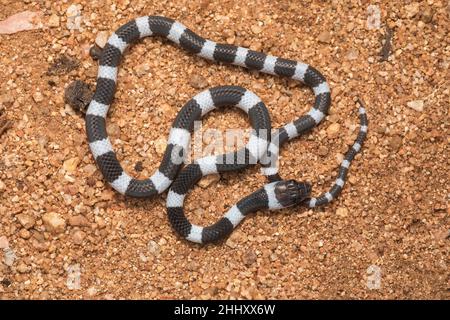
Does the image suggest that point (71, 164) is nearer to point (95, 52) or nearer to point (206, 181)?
point (95, 52)

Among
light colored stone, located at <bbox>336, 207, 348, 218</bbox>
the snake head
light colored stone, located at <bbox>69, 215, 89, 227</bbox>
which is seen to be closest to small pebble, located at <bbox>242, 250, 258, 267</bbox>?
the snake head

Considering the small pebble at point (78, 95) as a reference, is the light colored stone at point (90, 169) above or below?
below

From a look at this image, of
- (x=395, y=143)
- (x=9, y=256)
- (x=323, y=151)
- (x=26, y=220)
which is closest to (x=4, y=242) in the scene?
(x=9, y=256)

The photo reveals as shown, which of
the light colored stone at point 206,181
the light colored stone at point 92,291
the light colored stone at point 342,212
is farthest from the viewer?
the light colored stone at point 206,181

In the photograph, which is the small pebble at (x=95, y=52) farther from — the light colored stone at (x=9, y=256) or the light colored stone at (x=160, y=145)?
the light colored stone at (x=9, y=256)

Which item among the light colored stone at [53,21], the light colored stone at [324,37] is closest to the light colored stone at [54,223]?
the light colored stone at [53,21]

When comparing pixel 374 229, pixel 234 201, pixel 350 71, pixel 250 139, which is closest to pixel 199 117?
pixel 250 139

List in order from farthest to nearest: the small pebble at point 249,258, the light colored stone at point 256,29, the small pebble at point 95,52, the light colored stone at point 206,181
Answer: the light colored stone at point 256,29
the small pebble at point 95,52
the light colored stone at point 206,181
the small pebble at point 249,258

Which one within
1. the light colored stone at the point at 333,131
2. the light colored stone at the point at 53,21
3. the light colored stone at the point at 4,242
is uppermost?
the light colored stone at the point at 53,21
